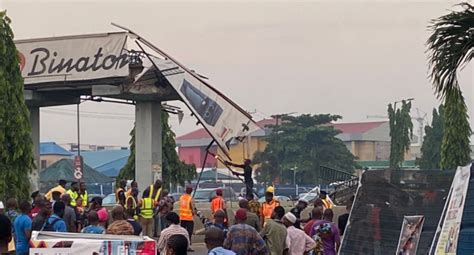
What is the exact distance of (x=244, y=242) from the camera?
1307 cm

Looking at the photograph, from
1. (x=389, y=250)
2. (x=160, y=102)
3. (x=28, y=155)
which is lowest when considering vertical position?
(x=389, y=250)

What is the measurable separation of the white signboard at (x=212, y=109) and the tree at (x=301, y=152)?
5899 centimetres

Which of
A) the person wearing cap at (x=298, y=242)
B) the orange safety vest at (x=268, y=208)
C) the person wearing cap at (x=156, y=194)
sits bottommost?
the person wearing cap at (x=298, y=242)

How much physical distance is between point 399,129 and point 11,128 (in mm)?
57804

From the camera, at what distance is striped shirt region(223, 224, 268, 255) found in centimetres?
1305

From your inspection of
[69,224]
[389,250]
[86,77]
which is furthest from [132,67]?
[389,250]

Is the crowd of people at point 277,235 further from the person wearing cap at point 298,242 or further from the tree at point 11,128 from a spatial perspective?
the tree at point 11,128

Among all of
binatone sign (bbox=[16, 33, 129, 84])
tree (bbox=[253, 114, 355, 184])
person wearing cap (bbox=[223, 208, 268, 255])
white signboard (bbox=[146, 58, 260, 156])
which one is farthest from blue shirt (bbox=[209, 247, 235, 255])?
tree (bbox=[253, 114, 355, 184])

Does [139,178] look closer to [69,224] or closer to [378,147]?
[69,224]

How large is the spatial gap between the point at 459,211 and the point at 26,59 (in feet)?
85.5

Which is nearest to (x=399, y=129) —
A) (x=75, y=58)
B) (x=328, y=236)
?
(x=75, y=58)

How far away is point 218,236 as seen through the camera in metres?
10.3

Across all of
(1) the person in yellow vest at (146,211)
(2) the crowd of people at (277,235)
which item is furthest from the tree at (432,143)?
(2) the crowd of people at (277,235)

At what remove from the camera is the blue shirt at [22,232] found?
48.7 ft
